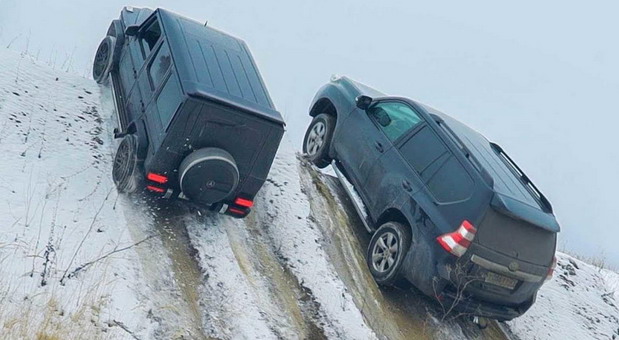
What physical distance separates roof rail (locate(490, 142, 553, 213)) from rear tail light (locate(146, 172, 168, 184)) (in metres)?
4.68

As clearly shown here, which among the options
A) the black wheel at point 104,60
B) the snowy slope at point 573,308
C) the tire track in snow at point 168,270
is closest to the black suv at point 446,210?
the snowy slope at point 573,308

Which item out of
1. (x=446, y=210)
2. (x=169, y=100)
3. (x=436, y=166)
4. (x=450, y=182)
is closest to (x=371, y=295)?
(x=446, y=210)

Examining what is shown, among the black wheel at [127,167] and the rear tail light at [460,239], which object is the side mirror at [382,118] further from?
the black wheel at [127,167]

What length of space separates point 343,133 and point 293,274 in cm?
292

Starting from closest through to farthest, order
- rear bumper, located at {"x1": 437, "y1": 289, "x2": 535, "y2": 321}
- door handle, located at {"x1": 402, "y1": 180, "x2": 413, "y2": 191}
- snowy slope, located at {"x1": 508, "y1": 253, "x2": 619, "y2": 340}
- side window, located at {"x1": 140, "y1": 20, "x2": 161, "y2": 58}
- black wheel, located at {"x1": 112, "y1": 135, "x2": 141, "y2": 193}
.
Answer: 1. black wheel, located at {"x1": 112, "y1": 135, "x2": 141, "y2": 193}
2. rear bumper, located at {"x1": 437, "y1": 289, "x2": 535, "y2": 321}
3. door handle, located at {"x1": 402, "y1": 180, "x2": 413, "y2": 191}
4. side window, located at {"x1": 140, "y1": 20, "x2": 161, "y2": 58}
5. snowy slope, located at {"x1": 508, "y1": 253, "x2": 619, "y2": 340}

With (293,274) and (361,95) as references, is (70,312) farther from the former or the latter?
(361,95)

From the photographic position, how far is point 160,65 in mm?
7883

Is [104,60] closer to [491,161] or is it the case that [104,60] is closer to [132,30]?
[132,30]

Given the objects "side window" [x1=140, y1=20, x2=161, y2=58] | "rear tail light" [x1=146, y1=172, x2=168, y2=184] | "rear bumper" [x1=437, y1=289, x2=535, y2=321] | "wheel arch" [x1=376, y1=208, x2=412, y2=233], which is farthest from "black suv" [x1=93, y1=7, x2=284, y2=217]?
"rear bumper" [x1=437, y1=289, x2=535, y2=321]

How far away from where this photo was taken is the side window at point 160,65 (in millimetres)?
7699

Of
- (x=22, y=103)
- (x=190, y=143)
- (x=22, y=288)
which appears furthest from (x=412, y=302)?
(x=22, y=103)

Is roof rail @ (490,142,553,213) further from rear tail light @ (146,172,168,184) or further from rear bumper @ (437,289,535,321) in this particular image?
rear tail light @ (146,172,168,184)

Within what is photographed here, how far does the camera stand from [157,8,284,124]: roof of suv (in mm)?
7242

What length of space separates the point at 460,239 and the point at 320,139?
3.64 metres
